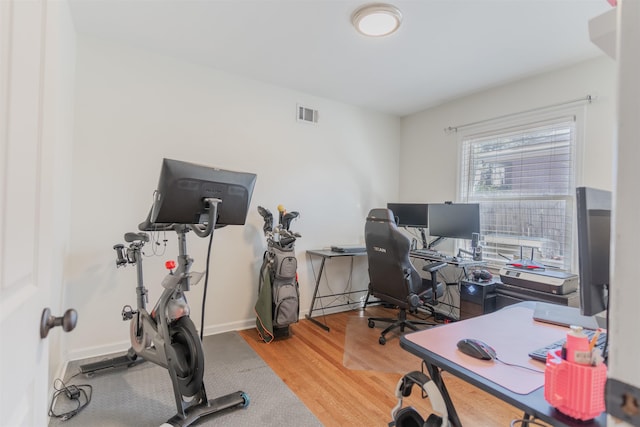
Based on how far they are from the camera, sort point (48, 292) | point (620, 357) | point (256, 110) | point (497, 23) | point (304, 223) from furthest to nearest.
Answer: point (304, 223) < point (256, 110) < point (497, 23) < point (48, 292) < point (620, 357)

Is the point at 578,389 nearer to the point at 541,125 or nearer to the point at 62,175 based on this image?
the point at 62,175

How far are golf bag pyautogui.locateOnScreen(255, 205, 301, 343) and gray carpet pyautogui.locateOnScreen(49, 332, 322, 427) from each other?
345 mm

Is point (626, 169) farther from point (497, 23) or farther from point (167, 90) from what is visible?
point (167, 90)

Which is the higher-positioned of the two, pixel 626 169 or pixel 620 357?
pixel 626 169

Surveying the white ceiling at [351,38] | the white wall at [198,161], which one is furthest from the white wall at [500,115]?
the white wall at [198,161]

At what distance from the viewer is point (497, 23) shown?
2.16m

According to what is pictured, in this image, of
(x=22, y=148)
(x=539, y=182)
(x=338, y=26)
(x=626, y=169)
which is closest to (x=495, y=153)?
(x=539, y=182)

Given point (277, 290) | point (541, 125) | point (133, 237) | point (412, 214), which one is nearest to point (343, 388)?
point (277, 290)

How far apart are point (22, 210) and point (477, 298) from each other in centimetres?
310

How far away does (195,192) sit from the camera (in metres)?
1.59

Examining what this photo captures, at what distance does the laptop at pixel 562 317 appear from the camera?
1276 mm

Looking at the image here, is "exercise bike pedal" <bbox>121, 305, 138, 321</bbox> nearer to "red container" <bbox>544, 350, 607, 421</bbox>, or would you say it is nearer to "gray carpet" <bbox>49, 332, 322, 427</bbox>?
"gray carpet" <bbox>49, 332, 322, 427</bbox>

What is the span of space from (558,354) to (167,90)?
3.13 metres

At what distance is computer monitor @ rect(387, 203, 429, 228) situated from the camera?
3613mm
